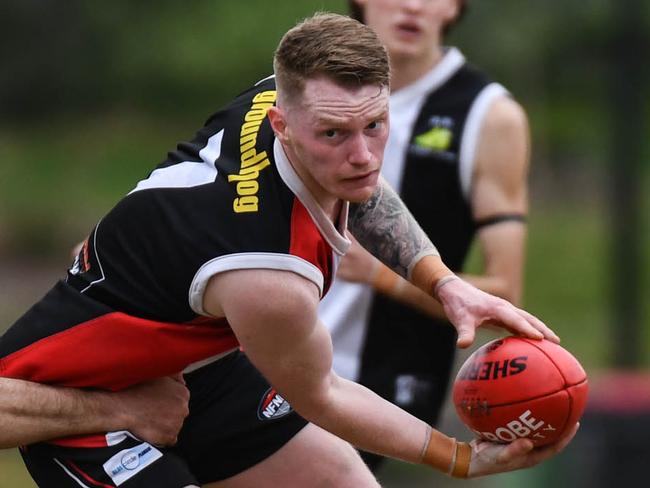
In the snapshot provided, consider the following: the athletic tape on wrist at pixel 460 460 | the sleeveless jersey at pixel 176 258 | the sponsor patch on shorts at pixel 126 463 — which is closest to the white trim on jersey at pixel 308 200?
the sleeveless jersey at pixel 176 258

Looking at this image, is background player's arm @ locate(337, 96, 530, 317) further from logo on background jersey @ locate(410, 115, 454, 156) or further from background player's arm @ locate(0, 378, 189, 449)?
background player's arm @ locate(0, 378, 189, 449)

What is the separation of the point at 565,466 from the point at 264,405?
357 centimetres

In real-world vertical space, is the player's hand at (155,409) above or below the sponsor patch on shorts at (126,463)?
above

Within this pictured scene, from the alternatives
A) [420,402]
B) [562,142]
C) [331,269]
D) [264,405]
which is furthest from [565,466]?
[562,142]

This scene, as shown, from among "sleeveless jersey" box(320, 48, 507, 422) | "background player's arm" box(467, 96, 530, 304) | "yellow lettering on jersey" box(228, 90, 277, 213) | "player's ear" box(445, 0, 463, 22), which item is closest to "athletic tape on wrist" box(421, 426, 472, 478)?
"yellow lettering on jersey" box(228, 90, 277, 213)

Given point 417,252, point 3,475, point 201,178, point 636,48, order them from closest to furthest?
point 201,178 < point 417,252 < point 636,48 < point 3,475

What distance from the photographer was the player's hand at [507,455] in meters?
4.17

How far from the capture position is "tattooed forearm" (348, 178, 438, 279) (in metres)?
4.49

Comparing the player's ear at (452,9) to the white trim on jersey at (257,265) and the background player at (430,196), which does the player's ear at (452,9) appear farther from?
the white trim on jersey at (257,265)

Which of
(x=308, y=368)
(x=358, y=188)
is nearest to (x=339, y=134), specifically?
(x=358, y=188)

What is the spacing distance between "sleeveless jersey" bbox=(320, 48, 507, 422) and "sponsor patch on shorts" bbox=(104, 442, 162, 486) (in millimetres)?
1939

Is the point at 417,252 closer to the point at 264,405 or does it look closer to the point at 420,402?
the point at 264,405

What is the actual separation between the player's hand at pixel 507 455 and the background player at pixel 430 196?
1.53 metres

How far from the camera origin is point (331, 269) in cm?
412
